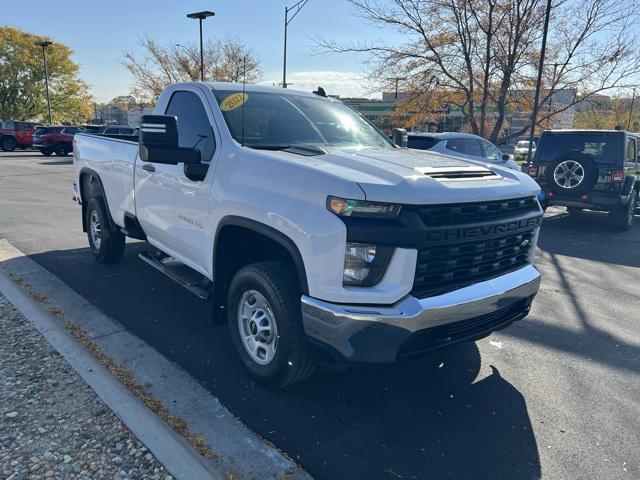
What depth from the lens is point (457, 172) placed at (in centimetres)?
301

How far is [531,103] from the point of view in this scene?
57.2 feet

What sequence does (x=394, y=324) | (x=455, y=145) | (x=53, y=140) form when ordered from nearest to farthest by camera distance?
(x=394, y=324) → (x=455, y=145) → (x=53, y=140)

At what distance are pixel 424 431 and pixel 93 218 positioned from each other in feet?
15.9

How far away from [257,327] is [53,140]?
93.5ft

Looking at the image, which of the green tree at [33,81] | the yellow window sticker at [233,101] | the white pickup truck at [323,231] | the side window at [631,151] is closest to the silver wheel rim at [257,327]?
the white pickup truck at [323,231]

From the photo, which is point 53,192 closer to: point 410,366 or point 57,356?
point 57,356

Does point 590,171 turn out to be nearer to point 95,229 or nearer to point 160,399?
point 95,229

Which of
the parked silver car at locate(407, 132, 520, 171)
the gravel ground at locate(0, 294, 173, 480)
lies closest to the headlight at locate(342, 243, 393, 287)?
the gravel ground at locate(0, 294, 173, 480)

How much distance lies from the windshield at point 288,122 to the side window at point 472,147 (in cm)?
755

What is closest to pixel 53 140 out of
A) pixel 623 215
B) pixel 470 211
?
pixel 623 215

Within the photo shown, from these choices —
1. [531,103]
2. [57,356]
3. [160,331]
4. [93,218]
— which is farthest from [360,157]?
[531,103]

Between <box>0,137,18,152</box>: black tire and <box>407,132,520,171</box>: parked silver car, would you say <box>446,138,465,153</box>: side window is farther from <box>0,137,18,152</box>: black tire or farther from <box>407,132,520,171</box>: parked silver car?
<box>0,137,18,152</box>: black tire

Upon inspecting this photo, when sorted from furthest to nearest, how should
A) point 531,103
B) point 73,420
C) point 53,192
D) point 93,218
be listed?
point 531,103 < point 53,192 < point 93,218 < point 73,420

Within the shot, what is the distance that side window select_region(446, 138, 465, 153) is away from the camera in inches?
431
